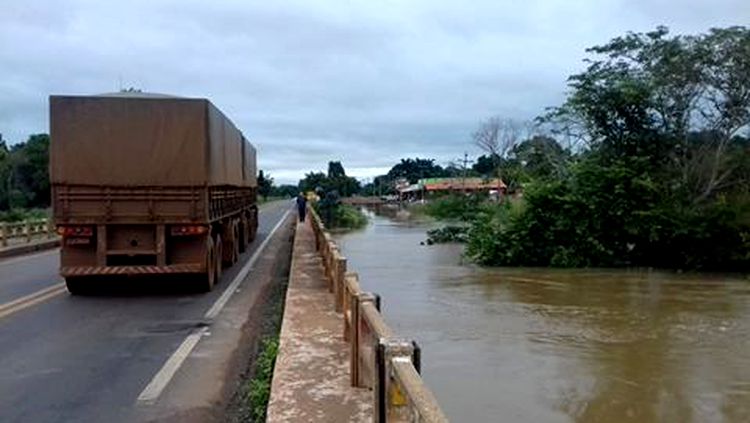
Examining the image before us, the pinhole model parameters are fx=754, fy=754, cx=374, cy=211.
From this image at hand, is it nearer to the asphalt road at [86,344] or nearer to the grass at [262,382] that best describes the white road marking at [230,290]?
the asphalt road at [86,344]

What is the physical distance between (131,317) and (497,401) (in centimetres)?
554

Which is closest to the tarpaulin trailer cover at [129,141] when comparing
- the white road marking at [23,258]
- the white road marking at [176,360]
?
the white road marking at [176,360]

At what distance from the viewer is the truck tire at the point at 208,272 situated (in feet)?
45.8

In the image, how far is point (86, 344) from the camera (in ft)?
30.7

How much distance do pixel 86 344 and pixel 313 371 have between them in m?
3.68

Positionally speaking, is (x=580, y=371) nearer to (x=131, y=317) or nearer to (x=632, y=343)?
(x=632, y=343)

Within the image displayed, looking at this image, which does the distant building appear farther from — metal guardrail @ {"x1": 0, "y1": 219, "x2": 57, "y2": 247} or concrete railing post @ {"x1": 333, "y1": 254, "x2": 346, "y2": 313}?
concrete railing post @ {"x1": 333, "y1": 254, "x2": 346, "y2": 313}

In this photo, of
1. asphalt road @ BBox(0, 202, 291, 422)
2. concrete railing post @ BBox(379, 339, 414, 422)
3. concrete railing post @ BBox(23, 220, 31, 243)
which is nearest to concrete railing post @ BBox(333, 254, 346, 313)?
asphalt road @ BBox(0, 202, 291, 422)

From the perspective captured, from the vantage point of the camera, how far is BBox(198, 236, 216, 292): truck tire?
14.0 m

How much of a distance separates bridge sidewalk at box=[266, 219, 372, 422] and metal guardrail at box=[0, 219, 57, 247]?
1739 cm

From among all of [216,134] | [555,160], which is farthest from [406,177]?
[216,134]

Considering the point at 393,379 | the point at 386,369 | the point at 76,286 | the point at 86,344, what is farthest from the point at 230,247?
the point at 393,379

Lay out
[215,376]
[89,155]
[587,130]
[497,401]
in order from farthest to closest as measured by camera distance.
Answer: [587,130] → [89,155] → [497,401] → [215,376]

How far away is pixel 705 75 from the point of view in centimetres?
2836
